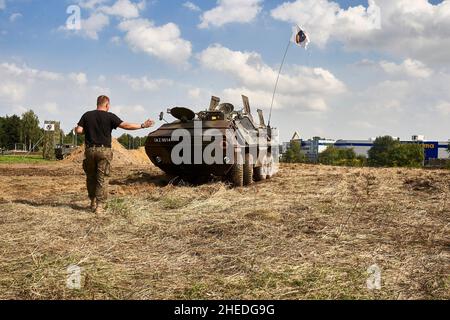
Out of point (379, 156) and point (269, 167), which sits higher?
point (379, 156)

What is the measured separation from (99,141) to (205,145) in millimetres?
3430

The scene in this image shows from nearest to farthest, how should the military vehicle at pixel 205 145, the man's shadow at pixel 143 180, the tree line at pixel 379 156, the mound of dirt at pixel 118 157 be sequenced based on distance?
the military vehicle at pixel 205 145 < the man's shadow at pixel 143 180 < the mound of dirt at pixel 118 157 < the tree line at pixel 379 156

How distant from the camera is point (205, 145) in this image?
9875 mm

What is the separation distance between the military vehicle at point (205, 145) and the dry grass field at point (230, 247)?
1743mm

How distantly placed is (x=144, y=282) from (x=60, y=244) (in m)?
1.47

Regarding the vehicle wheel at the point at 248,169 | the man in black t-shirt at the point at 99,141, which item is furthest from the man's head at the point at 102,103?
the vehicle wheel at the point at 248,169

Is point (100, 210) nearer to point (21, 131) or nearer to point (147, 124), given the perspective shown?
point (147, 124)

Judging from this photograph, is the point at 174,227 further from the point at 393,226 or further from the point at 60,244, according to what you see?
the point at 393,226

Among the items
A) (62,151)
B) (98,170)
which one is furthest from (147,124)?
(62,151)

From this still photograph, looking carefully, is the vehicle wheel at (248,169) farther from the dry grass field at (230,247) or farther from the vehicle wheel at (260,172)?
the dry grass field at (230,247)

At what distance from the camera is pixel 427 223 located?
5953 mm

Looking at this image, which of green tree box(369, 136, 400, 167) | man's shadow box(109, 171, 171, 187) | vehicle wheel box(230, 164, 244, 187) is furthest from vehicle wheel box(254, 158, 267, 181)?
green tree box(369, 136, 400, 167)

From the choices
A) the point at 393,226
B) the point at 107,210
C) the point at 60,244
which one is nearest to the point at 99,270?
the point at 60,244

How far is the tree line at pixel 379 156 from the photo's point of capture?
6475cm
